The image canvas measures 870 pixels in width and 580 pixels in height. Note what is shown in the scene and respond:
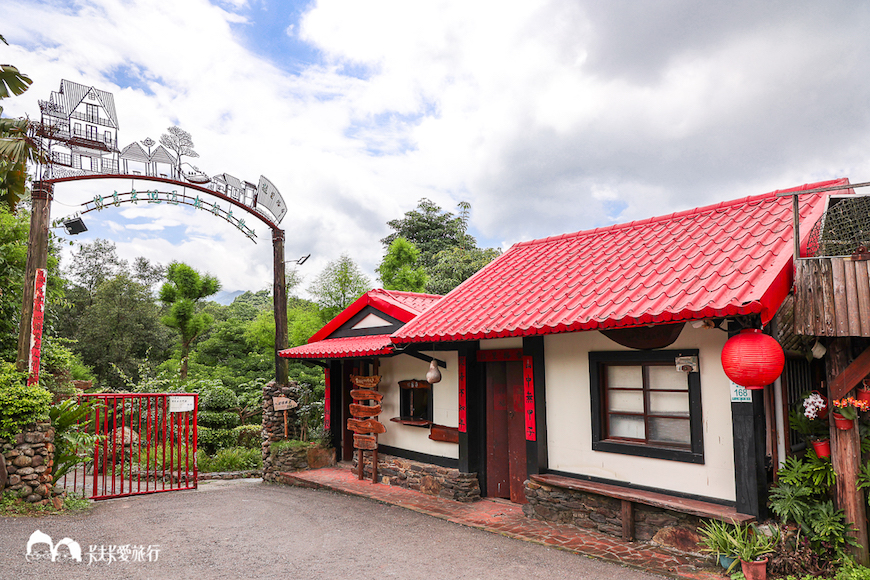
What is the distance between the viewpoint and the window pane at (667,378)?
637 cm

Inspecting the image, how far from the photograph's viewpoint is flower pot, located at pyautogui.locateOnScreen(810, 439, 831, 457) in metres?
5.26

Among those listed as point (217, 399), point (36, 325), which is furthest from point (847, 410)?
point (217, 399)

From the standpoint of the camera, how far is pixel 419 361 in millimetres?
10445

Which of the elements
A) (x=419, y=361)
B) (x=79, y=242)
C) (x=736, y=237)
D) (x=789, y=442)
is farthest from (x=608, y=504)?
(x=79, y=242)

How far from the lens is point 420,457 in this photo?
10102mm

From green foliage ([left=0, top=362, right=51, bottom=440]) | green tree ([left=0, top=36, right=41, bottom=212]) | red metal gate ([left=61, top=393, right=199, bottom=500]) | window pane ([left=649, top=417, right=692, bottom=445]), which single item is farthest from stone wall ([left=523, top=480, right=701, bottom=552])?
green tree ([left=0, top=36, right=41, bottom=212])

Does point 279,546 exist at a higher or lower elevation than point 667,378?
lower

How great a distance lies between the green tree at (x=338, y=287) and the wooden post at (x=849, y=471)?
14910mm

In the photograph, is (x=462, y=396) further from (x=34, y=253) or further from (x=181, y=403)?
(x=34, y=253)

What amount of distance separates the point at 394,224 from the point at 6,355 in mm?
25553

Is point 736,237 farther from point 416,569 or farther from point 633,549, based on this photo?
point 416,569

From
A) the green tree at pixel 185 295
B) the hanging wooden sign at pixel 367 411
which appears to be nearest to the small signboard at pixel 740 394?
the hanging wooden sign at pixel 367 411

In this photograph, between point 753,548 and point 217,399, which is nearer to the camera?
point 753,548

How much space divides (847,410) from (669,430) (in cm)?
189
